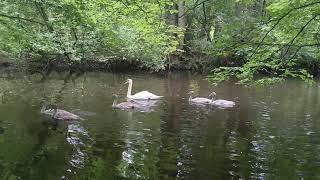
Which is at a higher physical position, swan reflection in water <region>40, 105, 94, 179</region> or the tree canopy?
the tree canopy

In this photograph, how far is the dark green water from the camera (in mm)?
9984

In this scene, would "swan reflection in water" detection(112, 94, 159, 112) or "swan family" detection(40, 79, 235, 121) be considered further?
"swan reflection in water" detection(112, 94, 159, 112)

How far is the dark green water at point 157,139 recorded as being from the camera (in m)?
9.98

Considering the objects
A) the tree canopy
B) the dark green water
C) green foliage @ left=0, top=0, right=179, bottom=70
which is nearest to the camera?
the tree canopy

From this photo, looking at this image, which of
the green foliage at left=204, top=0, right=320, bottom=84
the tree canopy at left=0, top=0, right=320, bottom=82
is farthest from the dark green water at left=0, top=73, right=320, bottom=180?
the green foliage at left=204, top=0, right=320, bottom=84

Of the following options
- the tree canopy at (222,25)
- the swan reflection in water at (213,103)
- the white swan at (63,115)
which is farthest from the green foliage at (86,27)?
the swan reflection in water at (213,103)

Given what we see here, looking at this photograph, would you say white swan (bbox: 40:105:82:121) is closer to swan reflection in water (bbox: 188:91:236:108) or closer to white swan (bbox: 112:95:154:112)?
white swan (bbox: 112:95:154:112)

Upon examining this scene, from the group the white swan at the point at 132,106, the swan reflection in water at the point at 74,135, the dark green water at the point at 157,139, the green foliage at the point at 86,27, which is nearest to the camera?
the dark green water at the point at 157,139

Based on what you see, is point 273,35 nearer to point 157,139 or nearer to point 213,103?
point 157,139

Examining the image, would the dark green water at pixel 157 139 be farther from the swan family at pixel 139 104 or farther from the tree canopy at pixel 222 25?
the tree canopy at pixel 222 25

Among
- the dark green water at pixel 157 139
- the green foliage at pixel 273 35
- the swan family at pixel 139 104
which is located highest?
the green foliage at pixel 273 35

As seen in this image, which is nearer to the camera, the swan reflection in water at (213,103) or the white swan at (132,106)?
the white swan at (132,106)

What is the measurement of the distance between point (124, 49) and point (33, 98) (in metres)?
15.9

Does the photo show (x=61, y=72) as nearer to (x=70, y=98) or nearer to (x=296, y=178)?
(x=70, y=98)
